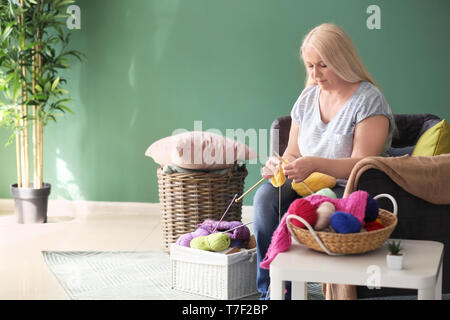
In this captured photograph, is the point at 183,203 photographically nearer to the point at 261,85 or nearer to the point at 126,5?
the point at 261,85

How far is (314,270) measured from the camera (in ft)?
5.00

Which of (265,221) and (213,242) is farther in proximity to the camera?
(213,242)

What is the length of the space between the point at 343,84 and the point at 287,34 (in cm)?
149

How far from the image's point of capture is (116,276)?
2.78 m

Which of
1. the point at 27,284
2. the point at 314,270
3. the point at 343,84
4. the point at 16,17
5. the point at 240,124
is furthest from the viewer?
the point at 240,124

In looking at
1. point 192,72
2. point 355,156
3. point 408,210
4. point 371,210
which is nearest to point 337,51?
point 355,156

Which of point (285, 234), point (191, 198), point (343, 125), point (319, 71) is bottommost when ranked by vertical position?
point (191, 198)

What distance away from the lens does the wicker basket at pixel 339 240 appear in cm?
158

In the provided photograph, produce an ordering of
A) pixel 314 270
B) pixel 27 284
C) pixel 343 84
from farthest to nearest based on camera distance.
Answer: pixel 27 284 → pixel 343 84 → pixel 314 270

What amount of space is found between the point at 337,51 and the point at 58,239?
1930mm

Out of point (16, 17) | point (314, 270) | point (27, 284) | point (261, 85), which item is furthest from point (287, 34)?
point (314, 270)

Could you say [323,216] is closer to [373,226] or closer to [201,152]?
[373,226]

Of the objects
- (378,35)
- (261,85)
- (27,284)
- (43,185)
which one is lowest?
(27,284)

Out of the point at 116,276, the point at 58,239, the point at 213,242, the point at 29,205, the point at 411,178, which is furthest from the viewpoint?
the point at 29,205
